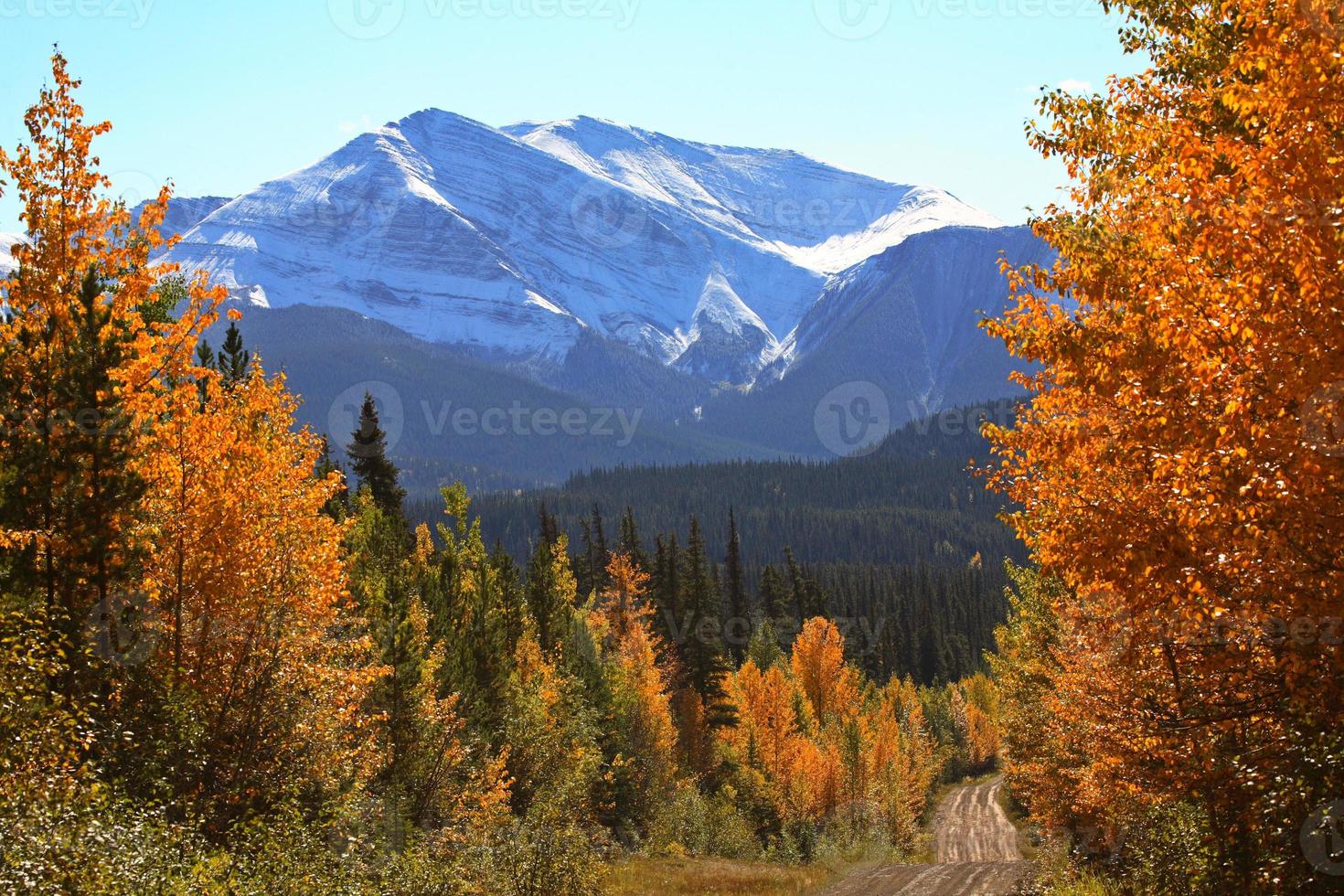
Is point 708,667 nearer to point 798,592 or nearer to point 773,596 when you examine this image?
point 773,596

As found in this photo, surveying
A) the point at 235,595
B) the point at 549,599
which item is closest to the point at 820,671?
the point at 549,599

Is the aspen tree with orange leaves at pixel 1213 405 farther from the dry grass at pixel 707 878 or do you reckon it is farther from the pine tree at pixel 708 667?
the pine tree at pixel 708 667

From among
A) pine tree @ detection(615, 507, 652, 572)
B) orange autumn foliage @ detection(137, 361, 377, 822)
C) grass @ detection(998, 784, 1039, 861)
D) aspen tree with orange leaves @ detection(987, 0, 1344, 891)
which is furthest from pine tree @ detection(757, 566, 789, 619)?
aspen tree with orange leaves @ detection(987, 0, 1344, 891)

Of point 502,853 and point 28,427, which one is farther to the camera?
point 502,853

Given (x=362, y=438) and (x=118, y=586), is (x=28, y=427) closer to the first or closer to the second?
(x=118, y=586)

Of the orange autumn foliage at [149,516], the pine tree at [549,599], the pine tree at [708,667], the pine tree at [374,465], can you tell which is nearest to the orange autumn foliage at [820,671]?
the pine tree at [708,667]

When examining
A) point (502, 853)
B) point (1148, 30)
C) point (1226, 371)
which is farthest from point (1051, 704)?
point (1226, 371)

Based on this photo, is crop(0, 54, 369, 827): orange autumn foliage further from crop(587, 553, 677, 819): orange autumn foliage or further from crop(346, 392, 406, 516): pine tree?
crop(346, 392, 406, 516): pine tree

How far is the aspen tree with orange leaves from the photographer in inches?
372

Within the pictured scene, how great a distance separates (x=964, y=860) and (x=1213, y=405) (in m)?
56.4

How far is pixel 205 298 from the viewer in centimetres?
1942

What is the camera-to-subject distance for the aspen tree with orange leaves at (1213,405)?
31.0 feet

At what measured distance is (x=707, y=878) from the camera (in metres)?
40.8

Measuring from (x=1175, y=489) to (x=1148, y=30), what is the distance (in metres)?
9.42
